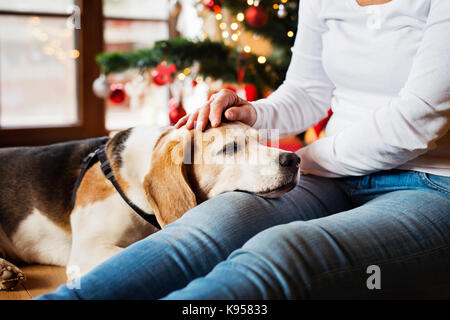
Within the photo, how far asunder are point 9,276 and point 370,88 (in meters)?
1.06

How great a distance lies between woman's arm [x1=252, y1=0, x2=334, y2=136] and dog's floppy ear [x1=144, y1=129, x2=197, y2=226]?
23 cm

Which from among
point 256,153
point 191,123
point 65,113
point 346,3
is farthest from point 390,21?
point 65,113

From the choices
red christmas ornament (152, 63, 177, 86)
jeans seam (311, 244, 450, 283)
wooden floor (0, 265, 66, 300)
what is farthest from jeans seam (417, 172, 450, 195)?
red christmas ornament (152, 63, 177, 86)

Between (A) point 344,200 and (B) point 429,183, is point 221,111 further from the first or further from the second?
(B) point 429,183

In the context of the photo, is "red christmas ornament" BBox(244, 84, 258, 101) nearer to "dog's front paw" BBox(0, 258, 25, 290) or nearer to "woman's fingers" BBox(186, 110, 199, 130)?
"woman's fingers" BBox(186, 110, 199, 130)

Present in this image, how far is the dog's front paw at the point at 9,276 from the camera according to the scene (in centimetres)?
130

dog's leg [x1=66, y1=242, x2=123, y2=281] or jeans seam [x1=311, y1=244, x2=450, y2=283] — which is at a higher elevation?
jeans seam [x1=311, y1=244, x2=450, y2=283]

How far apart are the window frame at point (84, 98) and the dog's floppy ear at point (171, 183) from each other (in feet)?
8.42

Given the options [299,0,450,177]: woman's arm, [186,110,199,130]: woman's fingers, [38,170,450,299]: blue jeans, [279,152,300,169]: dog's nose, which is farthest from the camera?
[186,110,199,130]: woman's fingers

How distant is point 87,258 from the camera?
1.33 m

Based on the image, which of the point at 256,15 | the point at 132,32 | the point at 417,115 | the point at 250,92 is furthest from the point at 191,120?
the point at 132,32

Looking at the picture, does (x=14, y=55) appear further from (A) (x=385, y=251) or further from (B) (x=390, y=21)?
(A) (x=385, y=251)

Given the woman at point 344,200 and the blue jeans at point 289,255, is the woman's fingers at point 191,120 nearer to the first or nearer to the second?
the woman at point 344,200

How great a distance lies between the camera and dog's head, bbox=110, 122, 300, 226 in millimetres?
1225
